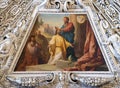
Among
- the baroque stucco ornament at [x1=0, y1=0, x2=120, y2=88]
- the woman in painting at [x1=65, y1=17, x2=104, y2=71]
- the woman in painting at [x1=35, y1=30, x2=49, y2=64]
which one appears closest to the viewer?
the baroque stucco ornament at [x1=0, y1=0, x2=120, y2=88]

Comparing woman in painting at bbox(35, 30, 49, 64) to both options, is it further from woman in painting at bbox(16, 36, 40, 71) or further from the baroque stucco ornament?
the baroque stucco ornament

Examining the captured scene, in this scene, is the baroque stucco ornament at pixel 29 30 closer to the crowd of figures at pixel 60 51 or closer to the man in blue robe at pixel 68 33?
the crowd of figures at pixel 60 51

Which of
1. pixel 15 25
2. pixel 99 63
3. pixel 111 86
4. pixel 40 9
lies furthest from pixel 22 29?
pixel 111 86

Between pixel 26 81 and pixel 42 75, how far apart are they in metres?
0.25

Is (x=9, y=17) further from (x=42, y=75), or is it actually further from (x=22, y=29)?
(x=42, y=75)

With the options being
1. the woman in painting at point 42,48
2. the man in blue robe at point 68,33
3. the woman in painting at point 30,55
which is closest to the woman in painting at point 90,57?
the man in blue robe at point 68,33

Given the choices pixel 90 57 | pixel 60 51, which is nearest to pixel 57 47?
pixel 60 51

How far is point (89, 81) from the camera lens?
13.4 ft

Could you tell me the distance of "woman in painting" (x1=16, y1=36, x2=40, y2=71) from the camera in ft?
14.3

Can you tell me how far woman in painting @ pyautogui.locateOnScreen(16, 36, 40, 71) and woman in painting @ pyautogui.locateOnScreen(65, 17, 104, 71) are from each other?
568mm

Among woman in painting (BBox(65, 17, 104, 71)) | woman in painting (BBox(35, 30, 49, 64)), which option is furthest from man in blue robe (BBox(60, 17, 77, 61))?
woman in painting (BBox(35, 30, 49, 64))

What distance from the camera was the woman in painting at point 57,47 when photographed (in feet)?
14.7

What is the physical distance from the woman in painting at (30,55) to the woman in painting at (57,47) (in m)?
0.23

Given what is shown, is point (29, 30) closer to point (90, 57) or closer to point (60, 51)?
point (60, 51)
